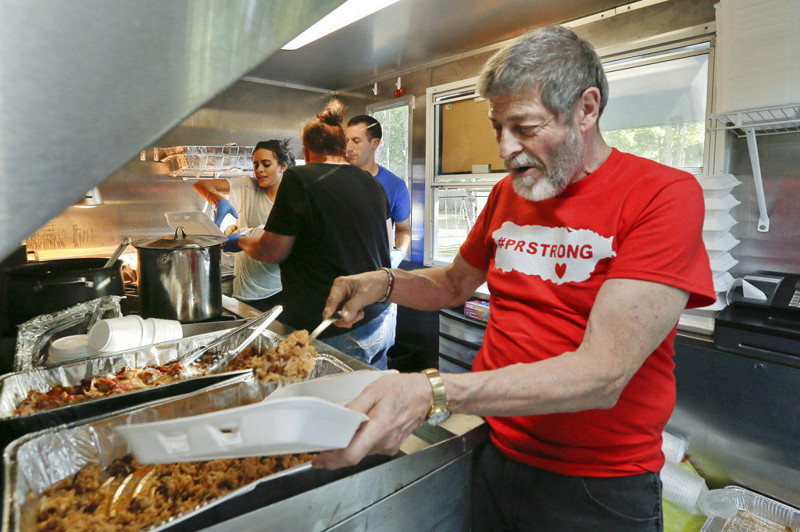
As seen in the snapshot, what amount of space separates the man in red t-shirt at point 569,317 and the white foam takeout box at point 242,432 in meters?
0.12

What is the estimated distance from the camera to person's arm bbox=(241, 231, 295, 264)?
2.06 metres

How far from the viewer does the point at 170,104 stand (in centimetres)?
33

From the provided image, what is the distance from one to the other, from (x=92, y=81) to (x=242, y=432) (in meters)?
0.47

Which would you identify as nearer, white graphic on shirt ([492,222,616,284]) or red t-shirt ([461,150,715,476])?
red t-shirt ([461,150,715,476])

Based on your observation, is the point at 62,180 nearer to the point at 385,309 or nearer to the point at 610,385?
the point at 610,385

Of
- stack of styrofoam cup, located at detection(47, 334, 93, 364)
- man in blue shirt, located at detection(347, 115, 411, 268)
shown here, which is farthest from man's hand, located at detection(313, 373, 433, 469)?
man in blue shirt, located at detection(347, 115, 411, 268)

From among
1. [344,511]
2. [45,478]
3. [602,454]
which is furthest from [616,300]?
[45,478]

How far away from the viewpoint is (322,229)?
2080 millimetres

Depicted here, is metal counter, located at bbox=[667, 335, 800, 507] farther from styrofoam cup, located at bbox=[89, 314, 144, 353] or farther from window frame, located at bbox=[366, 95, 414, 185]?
window frame, located at bbox=[366, 95, 414, 185]

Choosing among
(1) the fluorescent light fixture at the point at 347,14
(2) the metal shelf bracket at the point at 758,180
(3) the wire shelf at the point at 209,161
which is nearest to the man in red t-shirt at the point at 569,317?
(1) the fluorescent light fixture at the point at 347,14

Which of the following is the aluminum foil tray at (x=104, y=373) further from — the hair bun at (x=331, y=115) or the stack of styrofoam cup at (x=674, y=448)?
the stack of styrofoam cup at (x=674, y=448)

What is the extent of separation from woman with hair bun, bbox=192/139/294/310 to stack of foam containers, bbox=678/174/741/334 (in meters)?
2.40

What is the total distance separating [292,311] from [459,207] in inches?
86.8

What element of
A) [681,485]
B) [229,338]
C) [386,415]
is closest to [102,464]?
[229,338]
